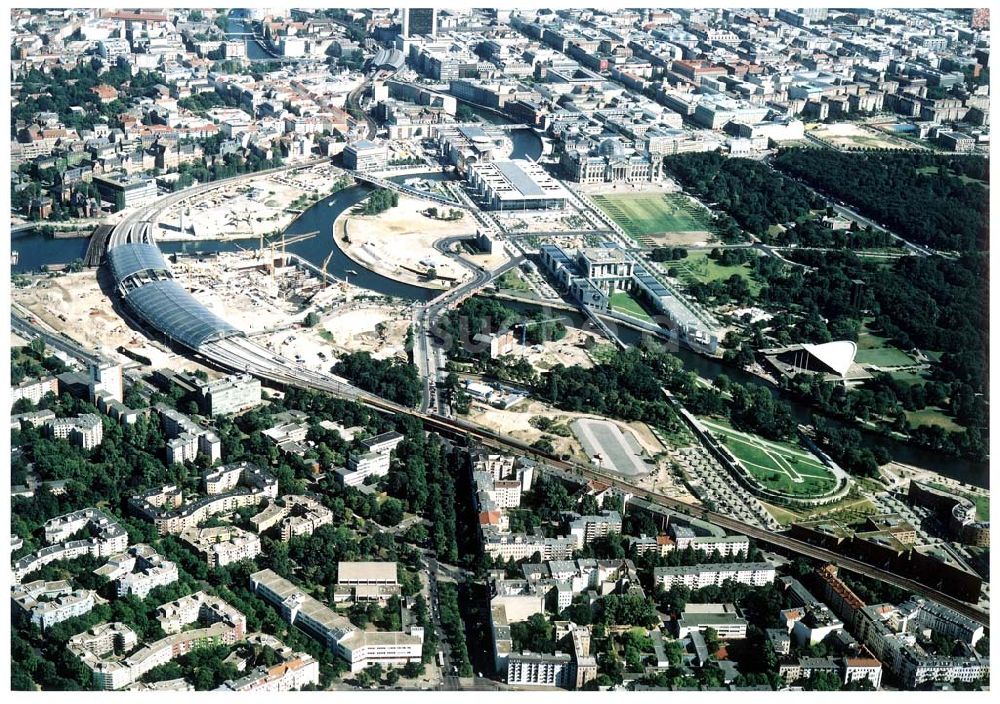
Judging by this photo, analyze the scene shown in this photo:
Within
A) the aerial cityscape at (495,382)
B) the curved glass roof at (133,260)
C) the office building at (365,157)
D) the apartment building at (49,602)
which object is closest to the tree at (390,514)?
the aerial cityscape at (495,382)

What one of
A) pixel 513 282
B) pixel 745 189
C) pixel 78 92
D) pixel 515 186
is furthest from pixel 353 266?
pixel 78 92

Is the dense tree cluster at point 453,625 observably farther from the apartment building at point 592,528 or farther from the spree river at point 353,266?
the spree river at point 353,266

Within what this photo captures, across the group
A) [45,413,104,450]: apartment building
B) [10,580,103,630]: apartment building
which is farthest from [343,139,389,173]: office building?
[10,580,103,630]: apartment building

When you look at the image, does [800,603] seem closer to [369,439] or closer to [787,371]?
[369,439]

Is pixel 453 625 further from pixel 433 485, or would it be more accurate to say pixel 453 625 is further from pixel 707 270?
pixel 707 270

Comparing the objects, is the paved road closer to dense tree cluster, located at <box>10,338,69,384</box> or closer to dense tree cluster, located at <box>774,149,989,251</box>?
dense tree cluster, located at <box>10,338,69,384</box>

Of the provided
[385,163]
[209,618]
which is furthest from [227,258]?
[209,618]

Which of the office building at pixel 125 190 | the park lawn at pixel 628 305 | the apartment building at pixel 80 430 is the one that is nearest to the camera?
the apartment building at pixel 80 430
